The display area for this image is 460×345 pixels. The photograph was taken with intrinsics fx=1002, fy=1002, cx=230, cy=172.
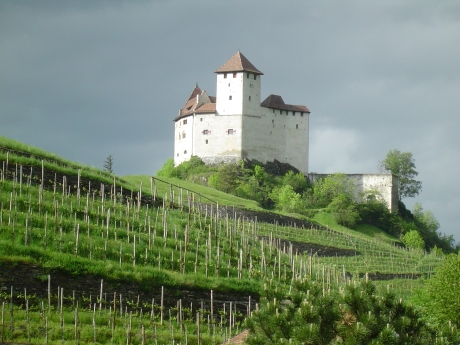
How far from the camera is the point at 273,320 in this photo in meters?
22.1

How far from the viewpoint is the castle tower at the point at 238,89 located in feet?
336

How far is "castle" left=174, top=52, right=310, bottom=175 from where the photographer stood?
10138 cm

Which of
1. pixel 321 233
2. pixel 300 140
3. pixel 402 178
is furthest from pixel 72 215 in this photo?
pixel 402 178

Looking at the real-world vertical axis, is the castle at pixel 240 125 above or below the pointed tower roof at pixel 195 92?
below

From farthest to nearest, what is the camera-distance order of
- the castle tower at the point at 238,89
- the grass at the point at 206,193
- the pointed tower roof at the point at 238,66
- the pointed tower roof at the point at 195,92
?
the pointed tower roof at the point at 195,92
the pointed tower roof at the point at 238,66
the castle tower at the point at 238,89
the grass at the point at 206,193

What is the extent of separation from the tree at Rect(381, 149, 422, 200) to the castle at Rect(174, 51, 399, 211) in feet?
36.8

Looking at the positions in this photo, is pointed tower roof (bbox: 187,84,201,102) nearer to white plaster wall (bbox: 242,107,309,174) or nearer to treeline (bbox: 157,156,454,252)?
treeline (bbox: 157,156,454,252)

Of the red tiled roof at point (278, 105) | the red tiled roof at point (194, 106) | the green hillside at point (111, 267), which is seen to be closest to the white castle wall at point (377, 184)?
the red tiled roof at point (278, 105)

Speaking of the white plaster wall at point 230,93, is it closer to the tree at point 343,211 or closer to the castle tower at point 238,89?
the castle tower at point 238,89

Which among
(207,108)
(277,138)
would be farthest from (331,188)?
(207,108)

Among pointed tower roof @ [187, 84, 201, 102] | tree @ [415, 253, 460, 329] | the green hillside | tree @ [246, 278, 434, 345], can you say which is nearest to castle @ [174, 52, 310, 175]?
pointed tower roof @ [187, 84, 201, 102]

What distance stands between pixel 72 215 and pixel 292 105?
225 ft

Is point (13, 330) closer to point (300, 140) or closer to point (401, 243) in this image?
point (401, 243)

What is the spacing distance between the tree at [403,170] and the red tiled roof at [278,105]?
57.2 feet
